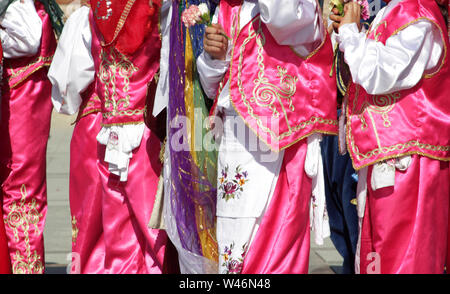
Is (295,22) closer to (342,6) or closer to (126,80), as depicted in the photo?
(342,6)

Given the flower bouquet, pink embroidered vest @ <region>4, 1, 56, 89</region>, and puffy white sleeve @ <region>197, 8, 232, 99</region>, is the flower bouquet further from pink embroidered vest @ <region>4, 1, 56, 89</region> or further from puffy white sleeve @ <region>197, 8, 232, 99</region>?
pink embroidered vest @ <region>4, 1, 56, 89</region>

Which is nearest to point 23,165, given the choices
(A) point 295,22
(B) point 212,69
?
(B) point 212,69

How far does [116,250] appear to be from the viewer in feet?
13.5

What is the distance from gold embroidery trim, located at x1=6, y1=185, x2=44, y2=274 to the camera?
4383mm

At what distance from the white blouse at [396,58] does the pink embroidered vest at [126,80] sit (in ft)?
3.67

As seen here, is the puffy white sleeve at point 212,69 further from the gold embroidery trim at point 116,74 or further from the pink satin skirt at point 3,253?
the pink satin skirt at point 3,253

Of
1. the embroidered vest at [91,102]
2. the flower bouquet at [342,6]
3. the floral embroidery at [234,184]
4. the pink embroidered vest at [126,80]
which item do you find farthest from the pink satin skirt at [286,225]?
the embroidered vest at [91,102]

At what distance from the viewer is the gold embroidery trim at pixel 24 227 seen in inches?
173

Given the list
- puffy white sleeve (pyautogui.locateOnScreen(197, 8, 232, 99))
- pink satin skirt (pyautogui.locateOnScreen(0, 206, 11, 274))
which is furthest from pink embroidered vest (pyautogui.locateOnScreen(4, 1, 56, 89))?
puffy white sleeve (pyautogui.locateOnScreen(197, 8, 232, 99))

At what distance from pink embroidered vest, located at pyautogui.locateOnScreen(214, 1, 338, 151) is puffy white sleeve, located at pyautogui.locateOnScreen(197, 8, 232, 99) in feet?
0.35

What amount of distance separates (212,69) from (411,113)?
84 centimetres

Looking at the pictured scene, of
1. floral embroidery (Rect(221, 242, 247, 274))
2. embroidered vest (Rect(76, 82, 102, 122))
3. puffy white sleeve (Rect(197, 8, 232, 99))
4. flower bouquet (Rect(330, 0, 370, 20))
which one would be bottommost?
floral embroidery (Rect(221, 242, 247, 274))
